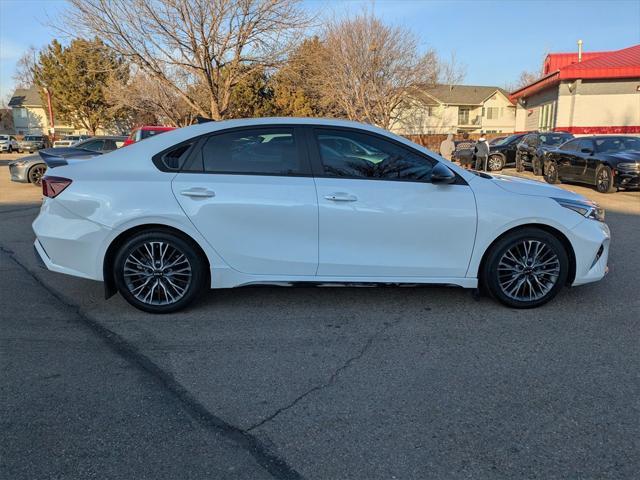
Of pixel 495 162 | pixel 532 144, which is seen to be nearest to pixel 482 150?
pixel 532 144

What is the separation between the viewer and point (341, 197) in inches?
163

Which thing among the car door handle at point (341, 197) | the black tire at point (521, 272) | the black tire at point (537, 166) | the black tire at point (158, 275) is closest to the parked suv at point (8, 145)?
the black tire at point (537, 166)

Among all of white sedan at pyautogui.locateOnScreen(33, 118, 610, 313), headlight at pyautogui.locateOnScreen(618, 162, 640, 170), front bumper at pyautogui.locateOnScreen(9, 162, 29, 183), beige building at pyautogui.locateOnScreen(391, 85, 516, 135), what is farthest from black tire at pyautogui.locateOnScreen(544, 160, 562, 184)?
beige building at pyautogui.locateOnScreen(391, 85, 516, 135)

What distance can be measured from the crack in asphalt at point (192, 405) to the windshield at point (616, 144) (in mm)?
13100

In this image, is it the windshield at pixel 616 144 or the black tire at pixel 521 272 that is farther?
the windshield at pixel 616 144

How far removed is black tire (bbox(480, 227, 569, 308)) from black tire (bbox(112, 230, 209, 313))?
249 centimetres

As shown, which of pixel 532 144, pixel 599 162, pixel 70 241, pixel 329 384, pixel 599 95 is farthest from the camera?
pixel 599 95

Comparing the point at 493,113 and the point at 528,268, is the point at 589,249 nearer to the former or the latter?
the point at 528,268

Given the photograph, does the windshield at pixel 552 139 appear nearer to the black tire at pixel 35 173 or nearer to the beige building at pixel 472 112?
the black tire at pixel 35 173

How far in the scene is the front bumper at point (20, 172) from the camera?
14391 millimetres

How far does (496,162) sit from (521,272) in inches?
678

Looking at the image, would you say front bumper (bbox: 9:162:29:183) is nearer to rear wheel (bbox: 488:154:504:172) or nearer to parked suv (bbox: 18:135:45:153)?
rear wheel (bbox: 488:154:504:172)

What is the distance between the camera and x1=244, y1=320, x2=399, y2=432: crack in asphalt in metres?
2.83

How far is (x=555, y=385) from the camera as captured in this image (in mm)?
3186
